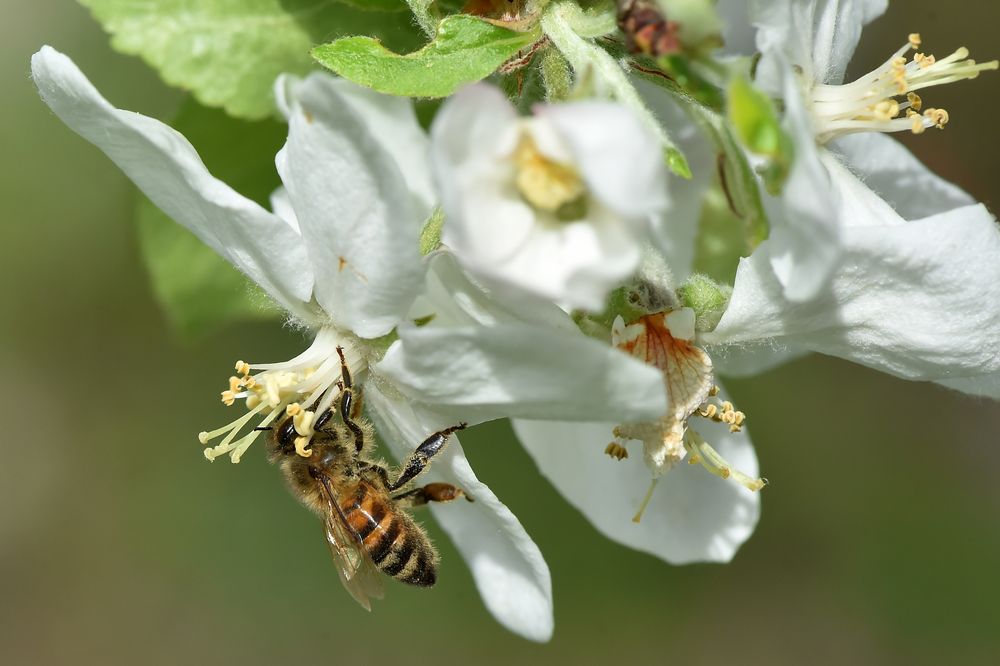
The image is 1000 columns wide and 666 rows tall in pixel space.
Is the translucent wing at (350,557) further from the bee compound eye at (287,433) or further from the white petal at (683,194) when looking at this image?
the white petal at (683,194)

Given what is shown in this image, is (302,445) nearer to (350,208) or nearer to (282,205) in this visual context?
(282,205)

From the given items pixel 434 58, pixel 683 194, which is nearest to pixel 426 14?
→ pixel 434 58

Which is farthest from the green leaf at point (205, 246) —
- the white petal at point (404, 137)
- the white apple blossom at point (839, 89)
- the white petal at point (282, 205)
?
the white apple blossom at point (839, 89)

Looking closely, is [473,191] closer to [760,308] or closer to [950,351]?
[760,308]

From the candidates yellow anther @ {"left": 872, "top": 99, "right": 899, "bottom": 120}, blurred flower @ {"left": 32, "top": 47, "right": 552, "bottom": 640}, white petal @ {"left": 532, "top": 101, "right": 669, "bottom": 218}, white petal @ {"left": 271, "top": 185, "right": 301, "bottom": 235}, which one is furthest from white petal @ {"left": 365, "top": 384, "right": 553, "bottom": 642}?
yellow anther @ {"left": 872, "top": 99, "right": 899, "bottom": 120}

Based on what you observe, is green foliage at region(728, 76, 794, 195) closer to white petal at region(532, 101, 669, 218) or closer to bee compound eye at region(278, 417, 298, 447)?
white petal at region(532, 101, 669, 218)
